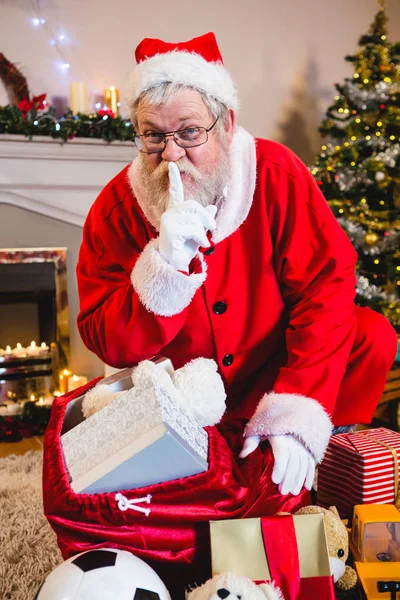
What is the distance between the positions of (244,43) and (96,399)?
2.76 meters

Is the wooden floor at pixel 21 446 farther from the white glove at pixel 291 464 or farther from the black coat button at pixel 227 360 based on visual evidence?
the white glove at pixel 291 464

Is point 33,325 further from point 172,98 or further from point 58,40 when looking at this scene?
point 172,98

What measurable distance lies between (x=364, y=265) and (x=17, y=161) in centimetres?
189

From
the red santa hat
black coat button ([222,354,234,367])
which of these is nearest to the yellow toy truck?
black coat button ([222,354,234,367])

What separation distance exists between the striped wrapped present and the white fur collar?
601 mm

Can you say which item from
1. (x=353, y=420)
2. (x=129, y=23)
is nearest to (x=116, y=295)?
(x=353, y=420)

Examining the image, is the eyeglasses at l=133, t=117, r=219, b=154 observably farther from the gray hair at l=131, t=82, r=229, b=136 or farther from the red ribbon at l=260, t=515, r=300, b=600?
the red ribbon at l=260, t=515, r=300, b=600

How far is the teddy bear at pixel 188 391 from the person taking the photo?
3.62 ft

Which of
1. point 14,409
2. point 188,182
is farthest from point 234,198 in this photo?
point 14,409

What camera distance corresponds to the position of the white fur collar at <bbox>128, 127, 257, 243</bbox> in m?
1.29

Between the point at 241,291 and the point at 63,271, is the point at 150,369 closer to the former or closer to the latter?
the point at 241,291

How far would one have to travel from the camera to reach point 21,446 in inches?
91.7

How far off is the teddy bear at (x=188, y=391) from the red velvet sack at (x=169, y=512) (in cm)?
8

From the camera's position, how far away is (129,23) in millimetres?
2807
